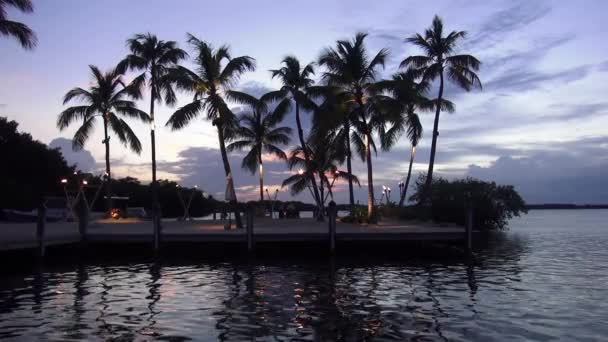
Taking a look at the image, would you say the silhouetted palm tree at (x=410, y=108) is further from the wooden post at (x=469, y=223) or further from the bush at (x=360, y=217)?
the wooden post at (x=469, y=223)

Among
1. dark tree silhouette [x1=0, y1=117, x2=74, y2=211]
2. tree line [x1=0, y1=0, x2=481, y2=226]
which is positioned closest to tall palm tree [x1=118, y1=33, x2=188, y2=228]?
tree line [x1=0, y1=0, x2=481, y2=226]

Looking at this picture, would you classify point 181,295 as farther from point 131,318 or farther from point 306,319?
point 306,319

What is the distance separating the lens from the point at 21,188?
2202 inches

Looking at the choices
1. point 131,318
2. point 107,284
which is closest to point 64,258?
point 107,284

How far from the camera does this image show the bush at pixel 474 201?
47.0 meters

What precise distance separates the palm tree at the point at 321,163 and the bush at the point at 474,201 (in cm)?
689

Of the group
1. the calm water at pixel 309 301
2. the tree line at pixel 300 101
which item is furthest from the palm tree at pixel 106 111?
the calm water at pixel 309 301

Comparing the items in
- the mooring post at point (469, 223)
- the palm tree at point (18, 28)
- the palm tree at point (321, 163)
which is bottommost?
the mooring post at point (469, 223)

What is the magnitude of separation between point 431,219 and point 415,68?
1185cm

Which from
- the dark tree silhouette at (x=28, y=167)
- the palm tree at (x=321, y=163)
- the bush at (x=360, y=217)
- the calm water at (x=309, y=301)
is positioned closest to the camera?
the calm water at (x=309, y=301)

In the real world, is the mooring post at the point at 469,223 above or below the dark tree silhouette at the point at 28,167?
below

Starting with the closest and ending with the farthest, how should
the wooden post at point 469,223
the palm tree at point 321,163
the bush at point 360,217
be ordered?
the wooden post at point 469,223 < the bush at point 360,217 < the palm tree at point 321,163

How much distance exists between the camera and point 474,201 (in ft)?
162

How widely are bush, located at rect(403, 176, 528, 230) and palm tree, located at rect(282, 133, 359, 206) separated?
6.89 m
